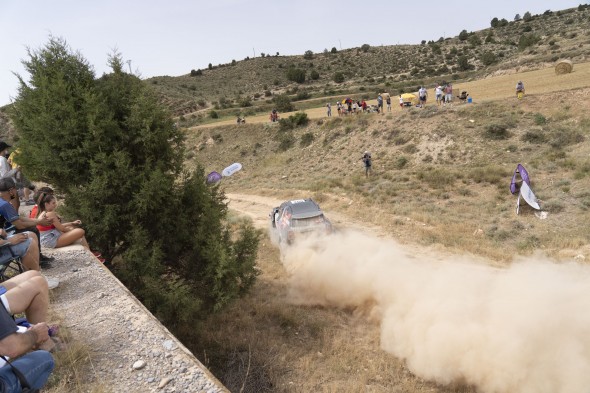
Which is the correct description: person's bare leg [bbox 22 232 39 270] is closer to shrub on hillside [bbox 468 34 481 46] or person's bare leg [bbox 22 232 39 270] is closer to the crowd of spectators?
the crowd of spectators

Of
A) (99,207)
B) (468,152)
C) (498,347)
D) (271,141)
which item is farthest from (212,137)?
(498,347)

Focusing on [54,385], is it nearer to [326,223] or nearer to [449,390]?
[449,390]

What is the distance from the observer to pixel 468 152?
26.4 m

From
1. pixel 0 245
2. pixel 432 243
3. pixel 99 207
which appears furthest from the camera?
pixel 432 243

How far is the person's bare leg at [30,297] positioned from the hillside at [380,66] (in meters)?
48.2

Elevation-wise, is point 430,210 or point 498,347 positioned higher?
point 498,347

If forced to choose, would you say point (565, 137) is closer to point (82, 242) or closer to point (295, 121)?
point (295, 121)

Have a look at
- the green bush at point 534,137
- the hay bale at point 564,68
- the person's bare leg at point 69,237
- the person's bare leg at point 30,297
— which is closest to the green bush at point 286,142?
the green bush at point 534,137

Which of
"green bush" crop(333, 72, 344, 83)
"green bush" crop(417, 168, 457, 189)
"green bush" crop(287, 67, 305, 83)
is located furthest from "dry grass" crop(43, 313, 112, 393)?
"green bush" crop(287, 67, 305, 83)

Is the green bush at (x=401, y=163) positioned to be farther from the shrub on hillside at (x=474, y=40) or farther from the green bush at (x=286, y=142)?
the shrub on hillside at (x=474, y=40)

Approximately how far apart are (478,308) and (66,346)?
24.4ft

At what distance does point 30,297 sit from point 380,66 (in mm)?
82666

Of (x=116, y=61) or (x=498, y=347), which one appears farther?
(x=116, y=61)

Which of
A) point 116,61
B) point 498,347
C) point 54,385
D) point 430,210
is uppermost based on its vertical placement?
point 116,61
